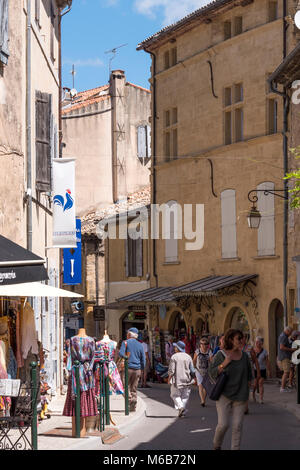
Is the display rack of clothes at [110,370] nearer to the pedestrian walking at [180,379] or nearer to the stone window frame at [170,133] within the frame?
the pedestrian walking at [180,379]

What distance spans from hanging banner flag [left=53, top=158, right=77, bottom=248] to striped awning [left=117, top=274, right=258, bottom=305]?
9.38 metres

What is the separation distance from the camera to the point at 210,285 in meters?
30.0

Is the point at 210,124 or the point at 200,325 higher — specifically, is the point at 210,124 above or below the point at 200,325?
above

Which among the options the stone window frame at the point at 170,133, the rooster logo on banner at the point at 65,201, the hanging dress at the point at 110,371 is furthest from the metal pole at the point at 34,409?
the stone window frame at the point at 170,133

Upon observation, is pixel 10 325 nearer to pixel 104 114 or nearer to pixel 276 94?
pixel 276 94

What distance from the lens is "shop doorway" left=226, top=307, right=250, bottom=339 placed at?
30273mm

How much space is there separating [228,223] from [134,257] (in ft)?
32.3

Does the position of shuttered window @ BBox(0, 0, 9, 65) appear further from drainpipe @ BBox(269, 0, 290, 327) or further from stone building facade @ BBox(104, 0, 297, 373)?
stone building facade @ BBox(104, 0, 297, 373)

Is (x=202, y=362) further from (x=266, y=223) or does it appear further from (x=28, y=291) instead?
(x=266, y=223)

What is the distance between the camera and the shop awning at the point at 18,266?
12.5 m

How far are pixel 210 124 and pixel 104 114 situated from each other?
46.2 ft

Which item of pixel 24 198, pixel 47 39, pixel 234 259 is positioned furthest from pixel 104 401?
pixel 234 259

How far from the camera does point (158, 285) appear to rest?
120ft
